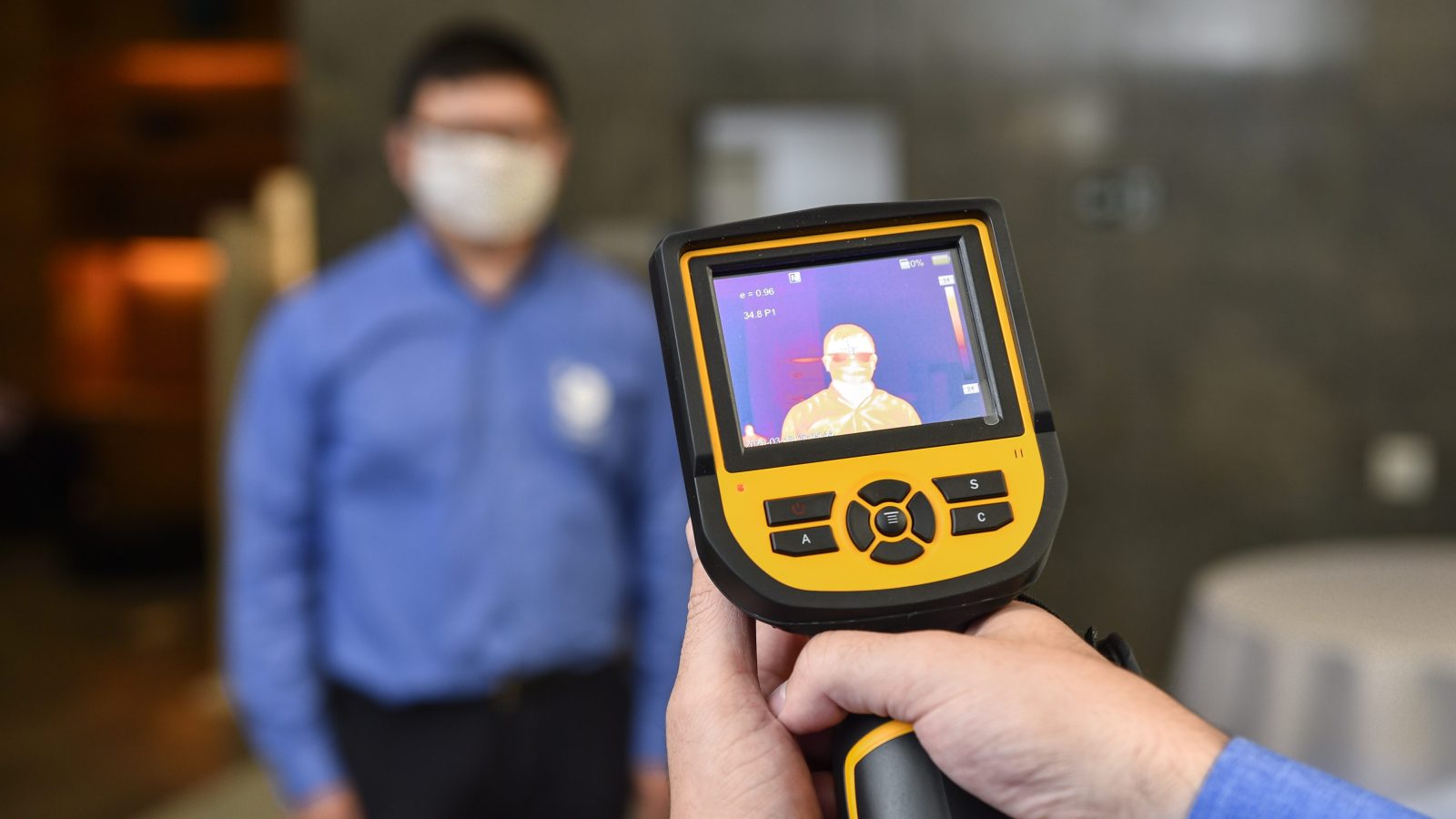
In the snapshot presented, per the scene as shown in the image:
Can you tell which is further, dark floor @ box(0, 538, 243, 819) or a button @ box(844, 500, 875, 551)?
dark floor @ box(0, 538, 243, 819)

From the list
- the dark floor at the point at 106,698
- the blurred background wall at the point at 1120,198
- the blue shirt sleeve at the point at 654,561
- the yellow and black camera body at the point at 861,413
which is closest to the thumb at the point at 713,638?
the yellow and black camera body at the point at 861,413

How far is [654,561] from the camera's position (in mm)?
1729

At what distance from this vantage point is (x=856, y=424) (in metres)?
0.54

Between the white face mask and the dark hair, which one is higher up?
the dark hair

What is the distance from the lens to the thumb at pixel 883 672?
0.49 metres

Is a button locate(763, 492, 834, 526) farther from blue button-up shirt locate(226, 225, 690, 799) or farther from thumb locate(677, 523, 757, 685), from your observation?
blue button-up shirt locate(226, 225, 690, 799)

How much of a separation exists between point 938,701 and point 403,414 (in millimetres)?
1206

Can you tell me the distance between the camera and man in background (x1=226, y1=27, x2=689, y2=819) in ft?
5.16

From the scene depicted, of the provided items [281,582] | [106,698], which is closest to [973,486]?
[281,582]

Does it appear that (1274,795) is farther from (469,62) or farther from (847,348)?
(469,62)

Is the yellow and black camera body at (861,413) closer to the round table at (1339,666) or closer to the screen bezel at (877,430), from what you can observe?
the screen bezel at (877,430)

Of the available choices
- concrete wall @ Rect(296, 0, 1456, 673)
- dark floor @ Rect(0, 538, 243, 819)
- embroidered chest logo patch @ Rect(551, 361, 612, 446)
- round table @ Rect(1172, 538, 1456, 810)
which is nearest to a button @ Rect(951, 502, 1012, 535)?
embroidered chest logo patch @ Rect(551, 361, 612, 446)

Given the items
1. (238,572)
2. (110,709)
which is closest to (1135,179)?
(238,572)

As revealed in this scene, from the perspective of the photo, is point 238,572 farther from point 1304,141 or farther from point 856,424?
point 1304,141
